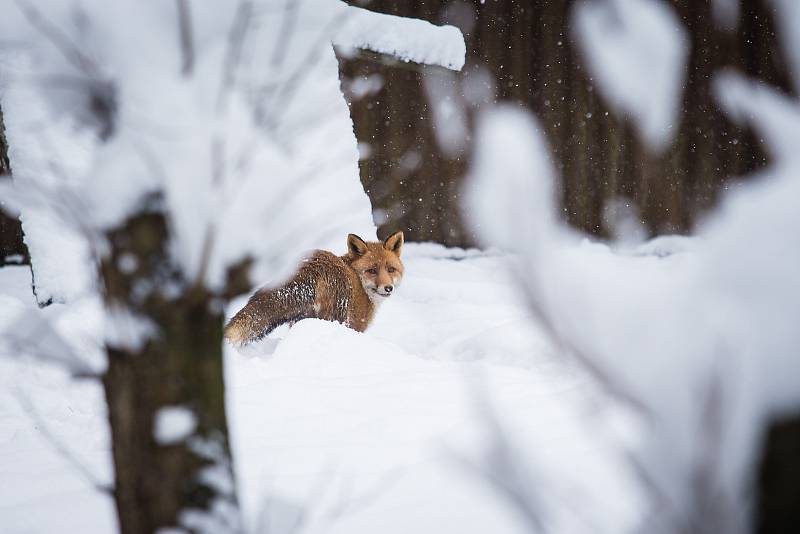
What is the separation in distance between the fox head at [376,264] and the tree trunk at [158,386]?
13.5 ft

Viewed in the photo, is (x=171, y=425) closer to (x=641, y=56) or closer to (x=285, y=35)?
(x=285, y=35)

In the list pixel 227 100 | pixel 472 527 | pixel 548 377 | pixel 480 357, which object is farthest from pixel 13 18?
pixel 480 357

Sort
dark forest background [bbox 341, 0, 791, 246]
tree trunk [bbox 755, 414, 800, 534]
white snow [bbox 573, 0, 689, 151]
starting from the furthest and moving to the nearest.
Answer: dark forest background [bbox 341, 0, 791, 246]
white snow [bbox 573, 0, 689, 151]
tree trunk [bbox 755, 414, 800, 534]

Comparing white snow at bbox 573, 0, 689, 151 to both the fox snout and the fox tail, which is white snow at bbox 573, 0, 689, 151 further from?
the fox snout

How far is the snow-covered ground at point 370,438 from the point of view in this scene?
5.07 feet

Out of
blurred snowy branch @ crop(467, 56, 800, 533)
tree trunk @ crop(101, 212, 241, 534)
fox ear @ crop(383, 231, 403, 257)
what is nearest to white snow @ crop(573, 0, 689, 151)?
blurred snowy branch @ crop(467, 56, 800, 533)

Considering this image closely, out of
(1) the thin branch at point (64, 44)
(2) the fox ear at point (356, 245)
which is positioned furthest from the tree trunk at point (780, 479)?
(2) the fox ear at point (356, 245)

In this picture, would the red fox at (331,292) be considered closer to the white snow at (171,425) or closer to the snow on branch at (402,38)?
the snow on branch at (402,38)

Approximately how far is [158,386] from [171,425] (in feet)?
0.31

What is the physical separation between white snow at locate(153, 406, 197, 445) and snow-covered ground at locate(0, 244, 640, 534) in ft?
0.96

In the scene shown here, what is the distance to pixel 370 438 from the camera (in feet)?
8.51

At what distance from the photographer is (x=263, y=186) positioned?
1513 mm

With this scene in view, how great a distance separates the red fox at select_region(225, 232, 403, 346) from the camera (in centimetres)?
469

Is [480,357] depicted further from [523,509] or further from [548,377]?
[523,509]
